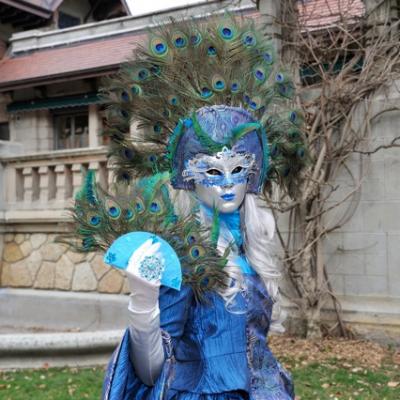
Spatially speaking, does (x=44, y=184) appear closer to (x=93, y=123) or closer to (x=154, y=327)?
(x=93, y=123)

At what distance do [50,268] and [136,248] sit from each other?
686 cm

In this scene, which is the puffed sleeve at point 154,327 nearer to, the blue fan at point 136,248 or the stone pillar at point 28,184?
the blue fan at point 136,248

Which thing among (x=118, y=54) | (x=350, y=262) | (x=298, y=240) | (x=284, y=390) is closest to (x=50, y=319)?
(x=298, y=240)

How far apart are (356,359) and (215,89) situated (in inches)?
167

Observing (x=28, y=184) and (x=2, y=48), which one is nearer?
(x=28, y=184)

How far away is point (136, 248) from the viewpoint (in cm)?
180

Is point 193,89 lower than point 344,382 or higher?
higher

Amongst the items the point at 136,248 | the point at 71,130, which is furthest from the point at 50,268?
the point at 136,248

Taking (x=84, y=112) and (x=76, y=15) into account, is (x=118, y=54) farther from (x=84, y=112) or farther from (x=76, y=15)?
(x=76, y=15)

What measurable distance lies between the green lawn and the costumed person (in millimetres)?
2729

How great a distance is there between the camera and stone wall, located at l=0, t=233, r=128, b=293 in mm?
7859

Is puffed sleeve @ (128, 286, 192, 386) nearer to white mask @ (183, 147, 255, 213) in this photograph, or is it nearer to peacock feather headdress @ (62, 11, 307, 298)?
peacock feather headdress @ (62, 11, 307, 298)

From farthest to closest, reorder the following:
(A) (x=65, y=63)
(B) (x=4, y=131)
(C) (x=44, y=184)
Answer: (B) (x=4, y=131) < (A) (x=65, y=63) < (C) (x=44, y=184)

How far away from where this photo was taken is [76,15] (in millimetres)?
14500
